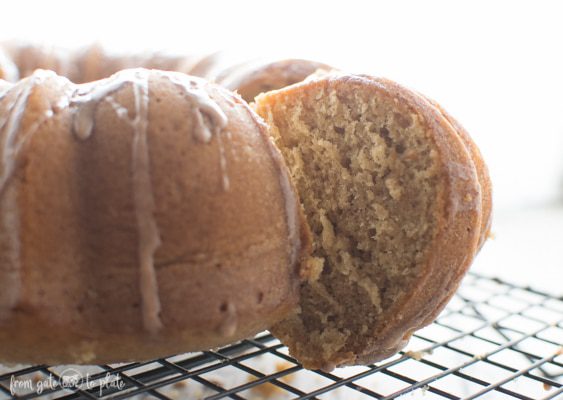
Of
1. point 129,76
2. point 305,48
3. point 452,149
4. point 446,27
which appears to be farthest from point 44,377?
point 446,27

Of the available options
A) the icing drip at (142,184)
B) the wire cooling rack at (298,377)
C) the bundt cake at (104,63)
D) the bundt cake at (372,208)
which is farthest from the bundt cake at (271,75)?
the icing drip at (142,184)

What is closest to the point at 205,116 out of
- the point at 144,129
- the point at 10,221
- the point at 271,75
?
the point at 144,129

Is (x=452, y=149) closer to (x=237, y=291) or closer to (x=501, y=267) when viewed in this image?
(x=237, y=291)

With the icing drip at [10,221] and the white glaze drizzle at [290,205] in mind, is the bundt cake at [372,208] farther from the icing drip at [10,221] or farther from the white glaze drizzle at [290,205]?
the icing drip at [10,221]

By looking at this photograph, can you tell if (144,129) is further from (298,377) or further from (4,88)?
(298,377)

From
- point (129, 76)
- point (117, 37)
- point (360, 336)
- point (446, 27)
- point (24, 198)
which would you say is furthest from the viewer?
point (446, 27)
